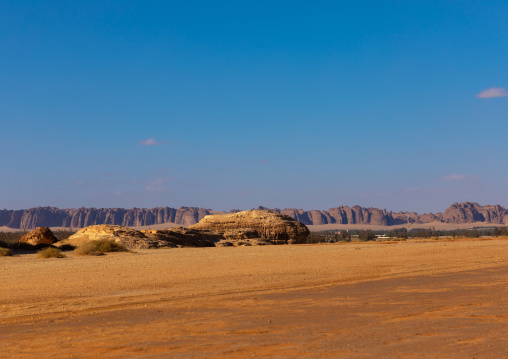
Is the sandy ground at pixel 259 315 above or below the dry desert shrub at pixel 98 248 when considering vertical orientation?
below

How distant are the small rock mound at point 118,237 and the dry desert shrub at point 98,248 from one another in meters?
2.43

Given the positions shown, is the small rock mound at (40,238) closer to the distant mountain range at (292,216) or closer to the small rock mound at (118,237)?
the small rock mound at (118,237)

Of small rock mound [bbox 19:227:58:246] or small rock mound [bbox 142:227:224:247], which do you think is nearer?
small rock mound [bbox 19:227:58:246]

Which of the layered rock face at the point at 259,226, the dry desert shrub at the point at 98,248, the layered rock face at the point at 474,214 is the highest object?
the layered rock face at the point at 474,214

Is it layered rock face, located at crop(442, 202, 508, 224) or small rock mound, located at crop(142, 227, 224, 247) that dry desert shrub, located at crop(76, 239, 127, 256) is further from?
layered rock face, located at crop(442, 202, 508, 224)

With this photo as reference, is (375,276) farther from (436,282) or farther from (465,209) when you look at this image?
(465,209)

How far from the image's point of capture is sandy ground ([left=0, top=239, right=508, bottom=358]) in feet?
19.5

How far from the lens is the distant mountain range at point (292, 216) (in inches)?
7298

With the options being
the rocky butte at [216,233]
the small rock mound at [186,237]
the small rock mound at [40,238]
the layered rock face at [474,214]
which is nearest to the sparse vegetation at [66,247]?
the rocky butte at [216,233]

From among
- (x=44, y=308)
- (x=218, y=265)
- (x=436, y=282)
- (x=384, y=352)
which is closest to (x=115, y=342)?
(x=384, y=352)

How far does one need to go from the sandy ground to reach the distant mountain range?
17381cm

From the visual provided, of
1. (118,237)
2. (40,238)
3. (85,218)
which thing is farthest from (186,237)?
(85,218)

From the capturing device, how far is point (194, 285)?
1305cm

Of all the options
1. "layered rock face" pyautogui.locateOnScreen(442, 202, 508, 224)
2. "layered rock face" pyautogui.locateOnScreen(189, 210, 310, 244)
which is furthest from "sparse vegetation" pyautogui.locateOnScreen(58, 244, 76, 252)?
"layered rock face" pyautogui.locateOnScreen(442, 202, 508, 224)
